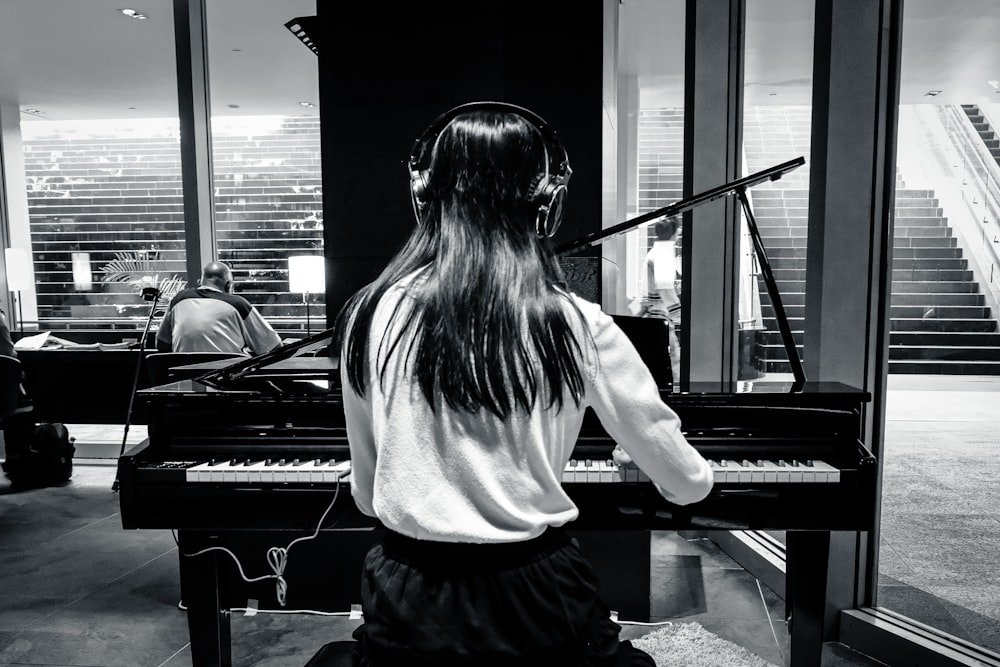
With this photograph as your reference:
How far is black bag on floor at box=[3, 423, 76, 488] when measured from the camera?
5043mm

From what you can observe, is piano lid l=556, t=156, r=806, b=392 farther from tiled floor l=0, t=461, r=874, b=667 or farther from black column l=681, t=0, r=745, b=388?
black column l=681, t=0, r=745, b=388

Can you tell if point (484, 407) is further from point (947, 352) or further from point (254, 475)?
point (947, 352)

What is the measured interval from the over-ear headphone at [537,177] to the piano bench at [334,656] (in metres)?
1.27

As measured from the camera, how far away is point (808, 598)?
Result: 84.0 inches

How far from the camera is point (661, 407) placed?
107cm

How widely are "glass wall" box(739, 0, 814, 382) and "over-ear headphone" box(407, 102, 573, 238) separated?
1.90 metres

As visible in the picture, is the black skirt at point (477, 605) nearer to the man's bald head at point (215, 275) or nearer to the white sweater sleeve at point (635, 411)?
the white sweater sleeve at point (635, 411)

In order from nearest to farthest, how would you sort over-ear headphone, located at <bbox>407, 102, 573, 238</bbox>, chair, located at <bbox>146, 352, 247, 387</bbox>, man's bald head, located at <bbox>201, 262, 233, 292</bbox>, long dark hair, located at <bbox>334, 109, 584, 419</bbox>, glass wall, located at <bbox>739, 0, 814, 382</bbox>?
long dark hair, located at <bbox>334, 109, 584, 419</bbox>, over-ear headphone, located at <bbox>407, 102, 573, 238</bbox>, glass wall, located at <bbox>739, 0, 814, 382</bbox>, chair, located at <bbox>146, 352, 247, 387</bbox>, man's bald head, located at <bbox>201, 262, 233, 292</bbox>

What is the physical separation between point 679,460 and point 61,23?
7.32m

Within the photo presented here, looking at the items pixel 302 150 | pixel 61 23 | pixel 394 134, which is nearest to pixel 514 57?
pixel 394 134

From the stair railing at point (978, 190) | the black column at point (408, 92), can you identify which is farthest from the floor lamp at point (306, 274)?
the stair railing at point (978, 190)

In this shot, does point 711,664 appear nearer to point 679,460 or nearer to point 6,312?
point 679,460

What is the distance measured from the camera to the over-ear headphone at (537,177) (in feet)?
3.68

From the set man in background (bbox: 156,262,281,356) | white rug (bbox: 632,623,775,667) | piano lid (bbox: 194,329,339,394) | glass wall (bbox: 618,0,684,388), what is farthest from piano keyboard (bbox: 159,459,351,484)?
glass wall (bbox: 618,0,684,388)
